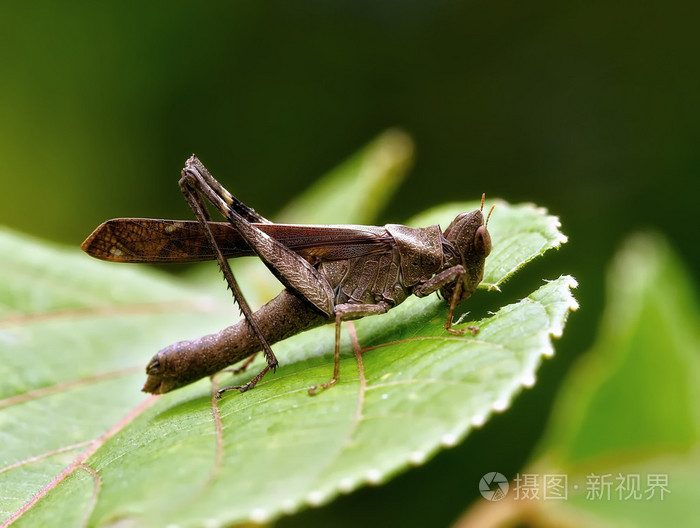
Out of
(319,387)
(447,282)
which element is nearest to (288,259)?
(447,282)

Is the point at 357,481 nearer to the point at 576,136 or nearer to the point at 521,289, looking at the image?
the point at 521,289

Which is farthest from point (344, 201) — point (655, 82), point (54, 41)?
point (54, 41)

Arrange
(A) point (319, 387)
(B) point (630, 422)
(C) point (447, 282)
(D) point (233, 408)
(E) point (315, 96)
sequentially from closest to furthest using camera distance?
(A) point (319, 387) < (D) point (233, 408) < (C) point (447, 282) < (B) point (630, 422) < (E) point (315, 96)

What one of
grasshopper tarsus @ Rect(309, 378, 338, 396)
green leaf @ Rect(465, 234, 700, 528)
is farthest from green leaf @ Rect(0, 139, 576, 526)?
green leaf @ Rect(465, 234, 700, 528)

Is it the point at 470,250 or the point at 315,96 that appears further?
the point at 315,96

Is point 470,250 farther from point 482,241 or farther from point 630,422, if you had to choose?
point 630,422

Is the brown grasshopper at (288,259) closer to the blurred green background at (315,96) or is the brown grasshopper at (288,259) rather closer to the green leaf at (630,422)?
the green leaf at (630,422)

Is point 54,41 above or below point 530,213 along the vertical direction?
above
